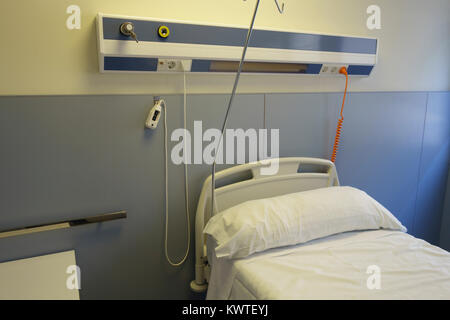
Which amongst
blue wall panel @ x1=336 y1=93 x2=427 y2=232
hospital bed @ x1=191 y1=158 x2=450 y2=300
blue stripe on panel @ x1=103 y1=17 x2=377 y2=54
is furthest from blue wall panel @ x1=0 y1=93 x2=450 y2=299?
blue stripe on panel @ x1=103 y1=17 x2=377 y2=54

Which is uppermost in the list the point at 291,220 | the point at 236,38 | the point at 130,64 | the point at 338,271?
the point at 236,38

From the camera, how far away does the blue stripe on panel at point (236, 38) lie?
1377mm

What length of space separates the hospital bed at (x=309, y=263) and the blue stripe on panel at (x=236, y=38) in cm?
62

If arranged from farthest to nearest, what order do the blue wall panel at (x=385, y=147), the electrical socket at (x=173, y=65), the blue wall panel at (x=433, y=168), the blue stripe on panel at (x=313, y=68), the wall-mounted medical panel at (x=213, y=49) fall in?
the blue wall panel at (x=433, y=168)
the blue wall panel at (x=385, y=147)
the blue stripe on panel at (x=313, y=68)
the electrical socket at (x=173, y=65)
the wall-mounted medical panel at (x=213, y=49)

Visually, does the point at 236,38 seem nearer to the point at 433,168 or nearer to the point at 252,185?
the point at 252,185

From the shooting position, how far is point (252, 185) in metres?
1.79

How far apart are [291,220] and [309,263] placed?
21cm

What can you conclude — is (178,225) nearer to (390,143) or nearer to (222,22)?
(222,22)

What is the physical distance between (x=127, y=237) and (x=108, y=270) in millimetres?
183

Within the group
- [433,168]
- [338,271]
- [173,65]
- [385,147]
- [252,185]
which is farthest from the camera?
[433,168]

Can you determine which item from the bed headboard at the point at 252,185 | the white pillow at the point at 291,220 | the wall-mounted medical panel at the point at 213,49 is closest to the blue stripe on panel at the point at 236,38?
the wall-mounted medical panel at the point at 213,49

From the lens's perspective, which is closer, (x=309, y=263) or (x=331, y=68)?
(x=309, y=263)

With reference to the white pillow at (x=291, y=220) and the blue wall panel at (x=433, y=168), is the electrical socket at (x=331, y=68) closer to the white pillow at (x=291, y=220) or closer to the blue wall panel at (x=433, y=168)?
the white pillow at (x=291, y=220)

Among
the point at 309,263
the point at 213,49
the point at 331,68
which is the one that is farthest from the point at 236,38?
the point at 309,263
